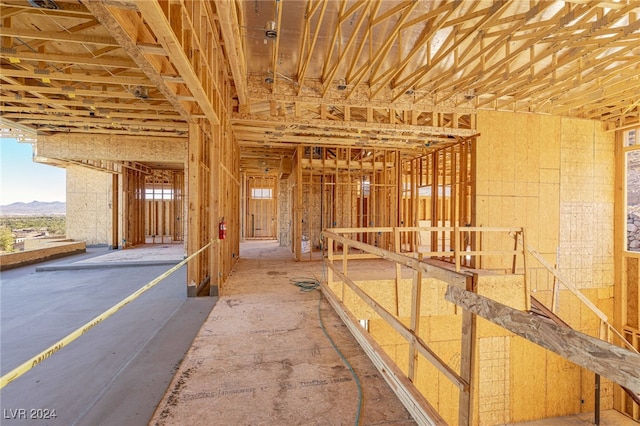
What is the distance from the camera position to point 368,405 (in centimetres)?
218

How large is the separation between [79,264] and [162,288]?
3967 mm

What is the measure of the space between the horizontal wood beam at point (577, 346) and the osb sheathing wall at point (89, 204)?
14.4 metres

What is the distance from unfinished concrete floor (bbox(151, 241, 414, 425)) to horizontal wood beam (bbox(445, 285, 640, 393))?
129 centimetres

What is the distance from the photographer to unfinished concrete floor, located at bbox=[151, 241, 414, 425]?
2.09 m

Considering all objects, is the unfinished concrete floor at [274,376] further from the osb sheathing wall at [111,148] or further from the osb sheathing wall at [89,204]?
the osb sheathing wall at [89,204]

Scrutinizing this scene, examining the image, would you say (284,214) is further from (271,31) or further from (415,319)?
(415,319)

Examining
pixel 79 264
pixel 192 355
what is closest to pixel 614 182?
pixel 192 355

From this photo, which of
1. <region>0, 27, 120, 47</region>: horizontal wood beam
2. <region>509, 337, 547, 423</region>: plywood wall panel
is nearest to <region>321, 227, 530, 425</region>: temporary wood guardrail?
<region>0, 27, 120, 47</region>: horizontal wood beam

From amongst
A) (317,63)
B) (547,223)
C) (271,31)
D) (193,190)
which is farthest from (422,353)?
(547,223)

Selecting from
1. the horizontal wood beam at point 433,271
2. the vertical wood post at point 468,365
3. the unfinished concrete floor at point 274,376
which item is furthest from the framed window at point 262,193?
the vertical wood post at point 468,365

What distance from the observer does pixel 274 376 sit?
8.50ft

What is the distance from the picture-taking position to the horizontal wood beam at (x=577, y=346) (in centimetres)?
84

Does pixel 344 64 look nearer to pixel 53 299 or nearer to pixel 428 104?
pixel 428 104

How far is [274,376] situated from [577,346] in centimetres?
235
